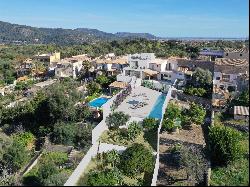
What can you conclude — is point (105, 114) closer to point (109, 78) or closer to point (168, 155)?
point (168, 155)

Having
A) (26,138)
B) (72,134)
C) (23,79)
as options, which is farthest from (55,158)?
(23,79)

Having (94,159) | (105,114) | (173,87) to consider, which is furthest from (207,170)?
(173,87)

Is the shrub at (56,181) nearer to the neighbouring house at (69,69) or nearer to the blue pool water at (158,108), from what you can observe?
the blue pool water at (158,108)

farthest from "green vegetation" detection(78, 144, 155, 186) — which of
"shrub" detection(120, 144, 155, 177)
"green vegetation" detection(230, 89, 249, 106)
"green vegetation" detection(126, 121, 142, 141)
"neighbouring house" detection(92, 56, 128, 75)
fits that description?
"neighbouring house" detection(92, 56, 128, 75)

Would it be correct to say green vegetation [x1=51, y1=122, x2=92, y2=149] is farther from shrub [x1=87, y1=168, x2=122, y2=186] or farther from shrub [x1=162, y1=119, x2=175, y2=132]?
shrub [x1=87, y1=168, x2=122, y2=186]

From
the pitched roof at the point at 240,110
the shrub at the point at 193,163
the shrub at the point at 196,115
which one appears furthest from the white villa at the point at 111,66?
the shrub at the point at 193,163

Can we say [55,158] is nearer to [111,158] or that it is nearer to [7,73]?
[111,158]
